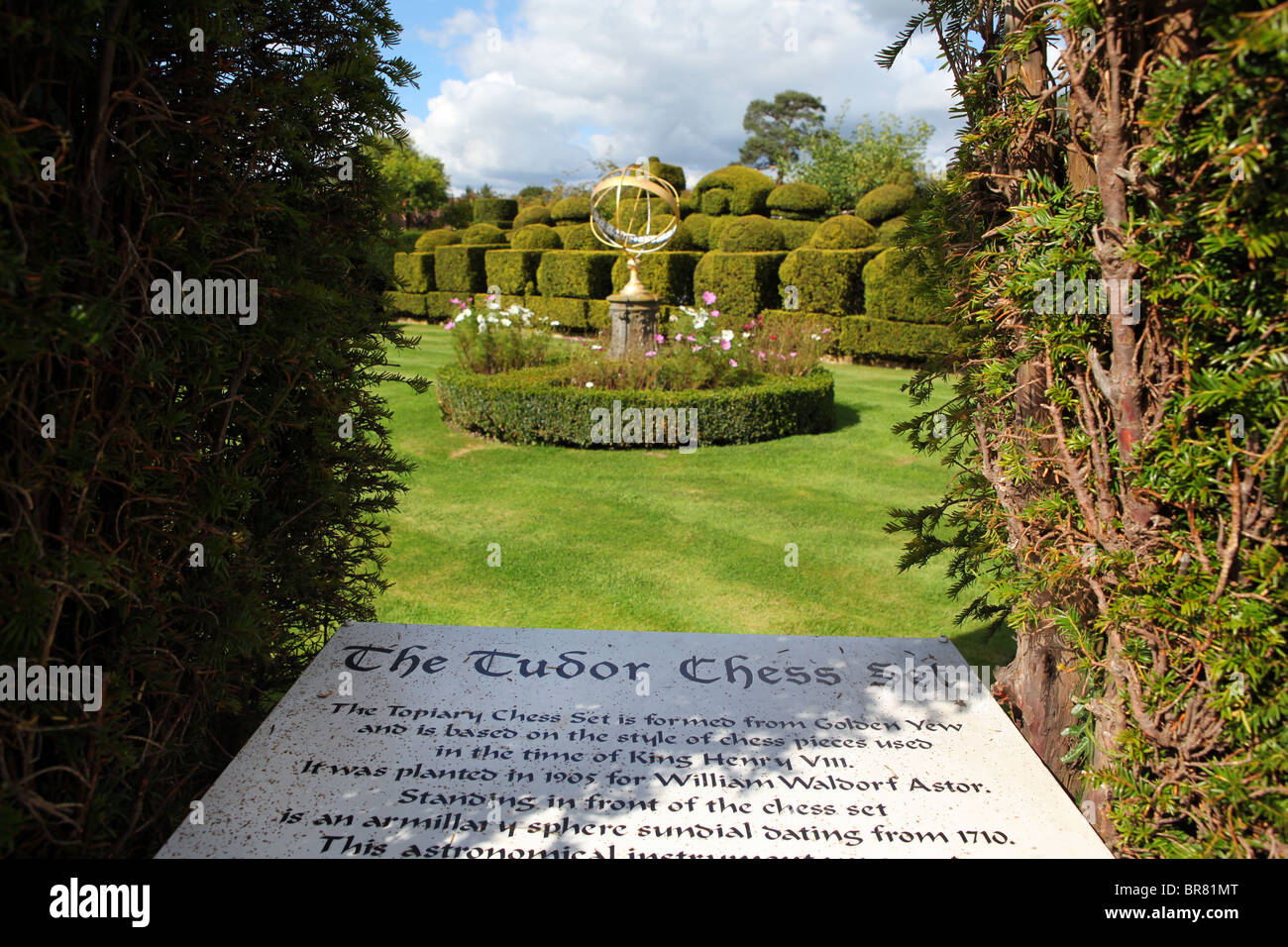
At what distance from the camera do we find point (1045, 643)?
→ 107 inches

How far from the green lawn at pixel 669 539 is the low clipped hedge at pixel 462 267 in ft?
48.9

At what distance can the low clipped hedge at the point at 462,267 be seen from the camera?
78.2 feet

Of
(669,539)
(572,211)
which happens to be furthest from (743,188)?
(669,539)

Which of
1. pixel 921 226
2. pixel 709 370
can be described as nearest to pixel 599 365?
pixel 709 370

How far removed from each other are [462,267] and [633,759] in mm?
23177

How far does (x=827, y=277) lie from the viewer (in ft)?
53.8

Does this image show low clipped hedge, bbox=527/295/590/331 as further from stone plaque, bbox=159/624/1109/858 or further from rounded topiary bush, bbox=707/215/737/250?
stone plaque, bbox=159/624/1109/858

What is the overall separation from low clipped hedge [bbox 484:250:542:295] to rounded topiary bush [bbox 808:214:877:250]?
8712mm

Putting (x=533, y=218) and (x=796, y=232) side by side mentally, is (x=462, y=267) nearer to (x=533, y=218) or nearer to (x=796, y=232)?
(x=533, y=218)

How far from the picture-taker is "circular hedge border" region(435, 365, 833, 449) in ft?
30.8

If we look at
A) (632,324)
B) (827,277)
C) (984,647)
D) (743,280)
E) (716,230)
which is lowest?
(984,647)

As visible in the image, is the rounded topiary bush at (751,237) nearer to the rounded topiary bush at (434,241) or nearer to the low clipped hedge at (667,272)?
the low clipped hedge at (667,272)

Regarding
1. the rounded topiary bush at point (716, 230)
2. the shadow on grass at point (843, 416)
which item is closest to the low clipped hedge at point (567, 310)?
the rounded topiary bush at point (716, 230)

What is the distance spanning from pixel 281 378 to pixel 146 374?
0.69 metres
